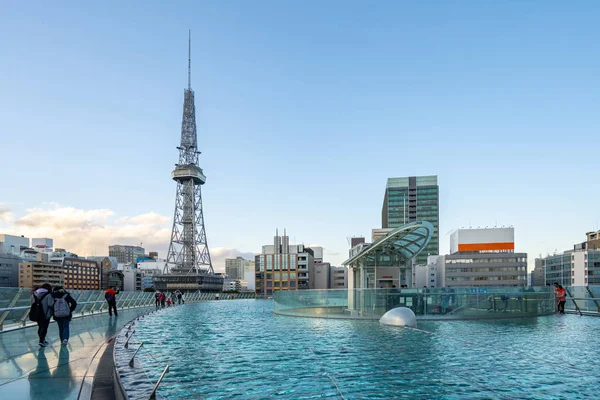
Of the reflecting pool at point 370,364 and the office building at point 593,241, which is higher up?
the office building at point 593,241

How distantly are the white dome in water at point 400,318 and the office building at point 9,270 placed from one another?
574ft

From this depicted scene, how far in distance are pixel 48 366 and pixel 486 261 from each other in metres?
129

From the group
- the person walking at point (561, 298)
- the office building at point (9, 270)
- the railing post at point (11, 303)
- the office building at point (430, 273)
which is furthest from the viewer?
the office building at point (9, 270)

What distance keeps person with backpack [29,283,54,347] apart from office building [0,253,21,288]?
177409 millimetres

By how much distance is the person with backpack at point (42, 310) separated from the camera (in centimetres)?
1302

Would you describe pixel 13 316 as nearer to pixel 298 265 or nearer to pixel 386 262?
pixel 386 262

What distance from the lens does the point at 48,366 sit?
999 centimetres

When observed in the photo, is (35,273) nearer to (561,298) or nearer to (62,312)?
(561,298)

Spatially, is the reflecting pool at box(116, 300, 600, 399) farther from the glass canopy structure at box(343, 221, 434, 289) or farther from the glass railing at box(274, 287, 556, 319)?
the glass canopy structure at box(343, 221, 434, 289)

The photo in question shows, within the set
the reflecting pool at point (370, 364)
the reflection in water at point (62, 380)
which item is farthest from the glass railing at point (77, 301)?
the reflection in water at point (62, 380)

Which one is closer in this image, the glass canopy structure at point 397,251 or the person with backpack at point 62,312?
the person with backpack at point 62,312

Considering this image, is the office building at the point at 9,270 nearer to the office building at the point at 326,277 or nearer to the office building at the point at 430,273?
the office building at the point at 326,277

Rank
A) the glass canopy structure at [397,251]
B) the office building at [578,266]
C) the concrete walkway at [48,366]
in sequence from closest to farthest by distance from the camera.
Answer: the concrete walkway at [48,366], the glass canopy structure at [397,251], the office building at [578,266]

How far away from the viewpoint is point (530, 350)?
554 inches
